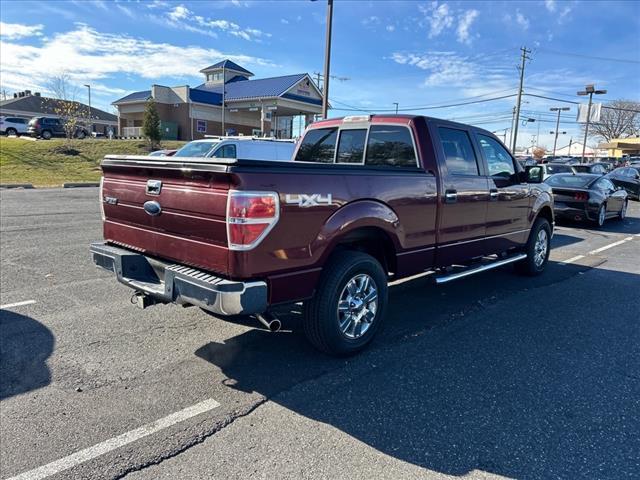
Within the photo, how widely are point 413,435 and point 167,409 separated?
5.39ft

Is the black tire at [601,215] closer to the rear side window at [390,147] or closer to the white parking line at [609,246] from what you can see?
the white parking line at [609,246]

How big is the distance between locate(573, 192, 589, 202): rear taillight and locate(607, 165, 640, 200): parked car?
10.8m

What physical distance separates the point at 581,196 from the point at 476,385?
35.5 ft

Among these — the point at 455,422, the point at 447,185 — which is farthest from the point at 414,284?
the point at 455,422

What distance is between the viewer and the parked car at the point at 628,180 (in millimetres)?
21656

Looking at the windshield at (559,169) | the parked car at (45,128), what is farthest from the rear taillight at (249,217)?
the parked car at (45,128)

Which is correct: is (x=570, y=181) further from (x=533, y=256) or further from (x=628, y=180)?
(x=628, y=180)

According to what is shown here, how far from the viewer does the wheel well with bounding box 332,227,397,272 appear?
4.07 m

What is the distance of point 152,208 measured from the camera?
3801 millimetres

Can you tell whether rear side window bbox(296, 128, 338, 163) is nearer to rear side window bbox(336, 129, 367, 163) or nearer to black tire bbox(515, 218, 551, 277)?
rear side window bbox(336, 129, 367, 163)

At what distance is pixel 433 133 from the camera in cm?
491

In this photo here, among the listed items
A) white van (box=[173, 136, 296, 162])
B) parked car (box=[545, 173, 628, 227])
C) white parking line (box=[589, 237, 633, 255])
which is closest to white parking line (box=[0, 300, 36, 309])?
white van (box=[173, 136, 296, 162])

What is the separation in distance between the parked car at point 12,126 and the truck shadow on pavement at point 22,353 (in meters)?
45.5

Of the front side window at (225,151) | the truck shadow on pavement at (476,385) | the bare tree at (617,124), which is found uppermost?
the bare tree at (617,124)
